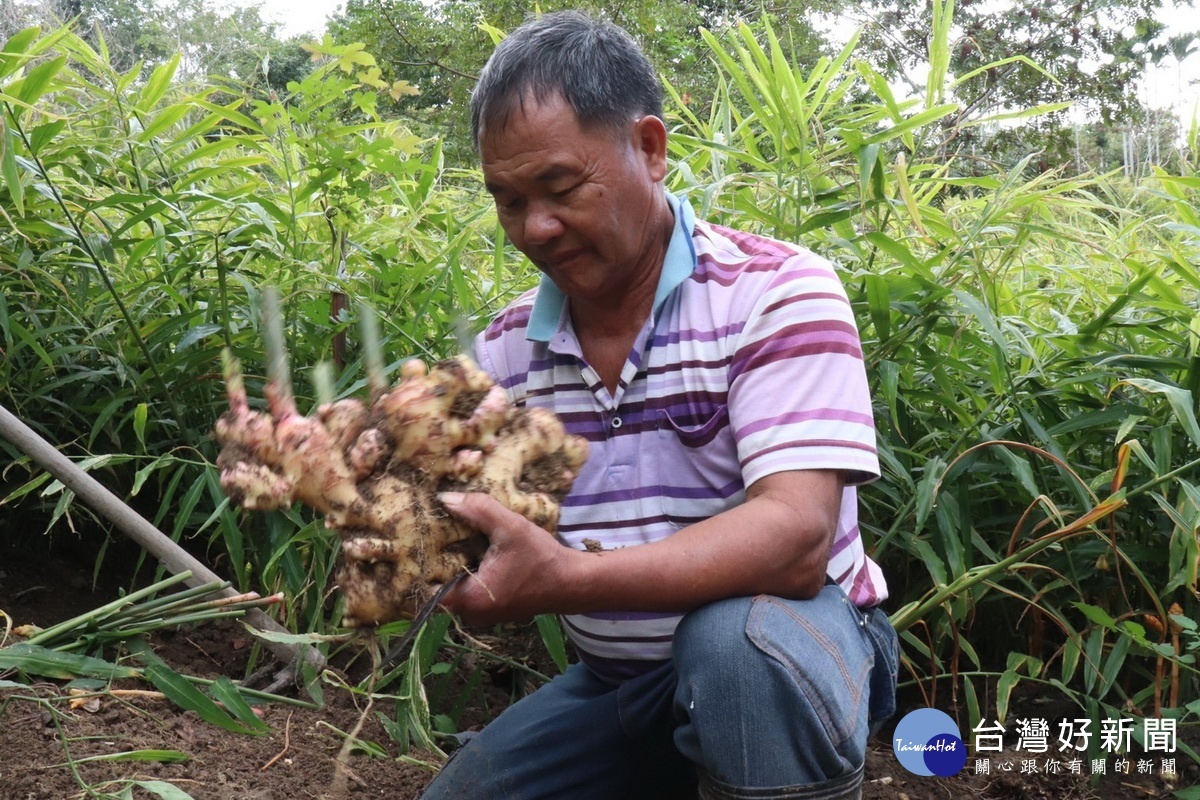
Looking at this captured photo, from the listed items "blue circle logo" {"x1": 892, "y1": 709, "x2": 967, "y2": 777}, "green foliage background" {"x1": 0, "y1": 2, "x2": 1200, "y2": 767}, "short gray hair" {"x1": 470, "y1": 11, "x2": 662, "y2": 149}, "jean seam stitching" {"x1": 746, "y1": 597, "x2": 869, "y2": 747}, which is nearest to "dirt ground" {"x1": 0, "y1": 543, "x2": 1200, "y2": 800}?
"blue circle logo" {"x1": 892, "y1": 709, "x2": 967, "y2": 777}

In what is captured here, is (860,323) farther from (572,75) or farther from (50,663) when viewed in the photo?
(50,663)

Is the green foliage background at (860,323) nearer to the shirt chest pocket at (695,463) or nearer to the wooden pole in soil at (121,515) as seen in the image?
the wooden pole in soil at (121,515)

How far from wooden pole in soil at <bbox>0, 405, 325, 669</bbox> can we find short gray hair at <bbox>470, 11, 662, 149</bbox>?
0.77 meters

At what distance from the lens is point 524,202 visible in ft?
4.04

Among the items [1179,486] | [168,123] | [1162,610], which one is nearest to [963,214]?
[1179,486]

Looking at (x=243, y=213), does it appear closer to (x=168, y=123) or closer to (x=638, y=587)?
(x=168, y=123)

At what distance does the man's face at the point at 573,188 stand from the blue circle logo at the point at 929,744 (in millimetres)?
957

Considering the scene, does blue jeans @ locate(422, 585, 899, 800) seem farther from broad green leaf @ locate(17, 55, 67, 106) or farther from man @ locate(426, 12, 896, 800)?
broad green leaf @ locate(17, 55, 67, 106)

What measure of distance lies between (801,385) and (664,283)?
25cm

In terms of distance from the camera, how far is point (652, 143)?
50.3 inches

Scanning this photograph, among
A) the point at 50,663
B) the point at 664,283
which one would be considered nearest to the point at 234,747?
the point at 50,663

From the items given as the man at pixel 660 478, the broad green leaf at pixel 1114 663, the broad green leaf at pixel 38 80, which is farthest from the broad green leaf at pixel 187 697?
the broad green leaf at pixel 1114 663

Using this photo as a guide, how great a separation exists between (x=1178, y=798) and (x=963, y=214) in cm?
105

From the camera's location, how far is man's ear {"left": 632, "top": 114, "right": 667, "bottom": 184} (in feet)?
4.09
